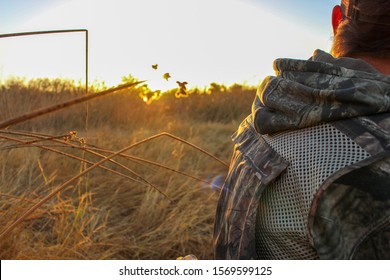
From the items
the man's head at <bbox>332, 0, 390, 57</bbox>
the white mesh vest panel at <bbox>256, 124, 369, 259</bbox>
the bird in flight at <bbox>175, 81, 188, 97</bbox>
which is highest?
the man's head at <bbox>332, 0, 390, 57</bbox>

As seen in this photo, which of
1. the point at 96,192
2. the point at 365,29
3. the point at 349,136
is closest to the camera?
the point at 349,136

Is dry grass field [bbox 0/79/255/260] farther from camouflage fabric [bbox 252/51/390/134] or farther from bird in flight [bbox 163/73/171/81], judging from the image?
camouflage fabric [bbox 252/51/390/134]

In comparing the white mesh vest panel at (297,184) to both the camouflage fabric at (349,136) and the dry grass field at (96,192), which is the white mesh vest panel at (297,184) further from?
the dry grass field at (96,192)

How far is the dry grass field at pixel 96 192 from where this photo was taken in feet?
5.22

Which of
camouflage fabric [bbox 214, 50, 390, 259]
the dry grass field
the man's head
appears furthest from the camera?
the dry grass field

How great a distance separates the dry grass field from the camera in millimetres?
1592

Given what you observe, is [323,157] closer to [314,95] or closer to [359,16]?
[314,95]

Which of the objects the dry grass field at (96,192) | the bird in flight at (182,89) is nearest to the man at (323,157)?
the bird in flight at (182,89)

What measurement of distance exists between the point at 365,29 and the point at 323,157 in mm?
305

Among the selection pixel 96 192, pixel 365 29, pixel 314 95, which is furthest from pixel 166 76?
pixel 96 192

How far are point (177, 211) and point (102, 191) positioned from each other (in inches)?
22.5

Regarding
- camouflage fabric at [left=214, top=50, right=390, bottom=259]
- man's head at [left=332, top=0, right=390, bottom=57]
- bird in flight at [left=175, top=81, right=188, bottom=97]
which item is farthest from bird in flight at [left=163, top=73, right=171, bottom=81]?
man's head at [left=332, top=0, right=390, bottom=57]

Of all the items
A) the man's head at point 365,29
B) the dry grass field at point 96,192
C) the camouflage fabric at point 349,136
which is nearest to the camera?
the camouflage fabric at point 349,136

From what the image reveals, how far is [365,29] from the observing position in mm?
914
